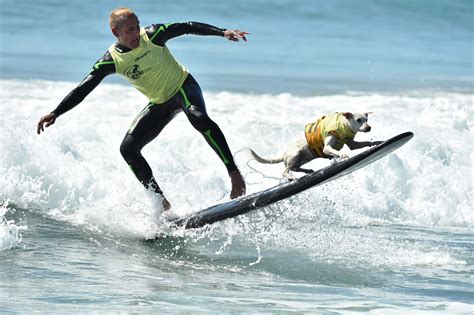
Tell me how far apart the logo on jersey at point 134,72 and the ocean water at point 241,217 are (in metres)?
1.15

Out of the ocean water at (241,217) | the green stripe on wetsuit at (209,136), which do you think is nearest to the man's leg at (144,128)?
the green stripe on wetsuit at (209,136)

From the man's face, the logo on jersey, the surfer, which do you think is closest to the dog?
the surfer

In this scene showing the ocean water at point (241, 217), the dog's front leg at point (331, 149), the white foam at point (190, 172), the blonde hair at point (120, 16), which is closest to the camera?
the ocean water at point (241, 217)

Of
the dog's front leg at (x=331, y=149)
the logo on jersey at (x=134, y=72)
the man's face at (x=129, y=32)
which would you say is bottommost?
the dog's front leg at (x=331, y=149)

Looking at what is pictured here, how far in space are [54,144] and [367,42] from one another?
2273 centimetres

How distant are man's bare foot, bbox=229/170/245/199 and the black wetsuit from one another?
6cm

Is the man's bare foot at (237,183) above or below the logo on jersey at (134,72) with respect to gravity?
below

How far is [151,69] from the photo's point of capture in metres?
8.19

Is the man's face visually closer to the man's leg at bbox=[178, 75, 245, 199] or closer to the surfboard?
the man's leg at bbox=[178, 75, 245, 199]

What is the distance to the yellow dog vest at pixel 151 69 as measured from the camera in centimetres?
810

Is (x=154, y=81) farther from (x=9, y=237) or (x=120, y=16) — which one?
(x=9, y=237)

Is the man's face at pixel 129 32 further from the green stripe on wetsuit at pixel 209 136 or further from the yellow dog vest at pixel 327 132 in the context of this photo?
the yellow dog vest at pixel 327 132

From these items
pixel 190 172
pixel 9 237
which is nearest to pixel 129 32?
pixel 9 237

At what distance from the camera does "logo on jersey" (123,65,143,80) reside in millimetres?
8148
